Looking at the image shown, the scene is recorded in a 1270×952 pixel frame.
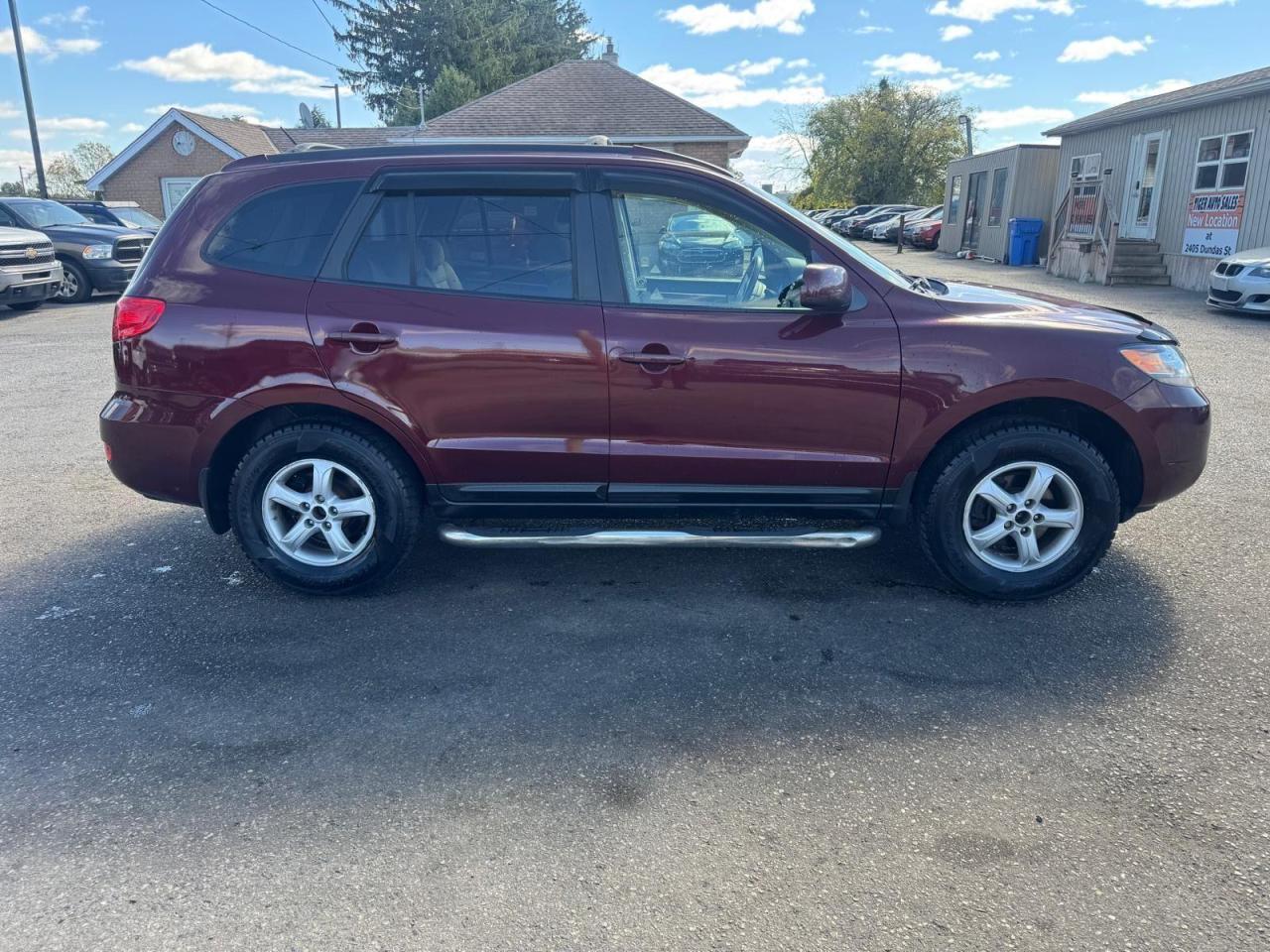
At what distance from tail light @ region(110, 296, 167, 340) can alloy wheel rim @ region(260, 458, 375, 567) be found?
0.83 meters

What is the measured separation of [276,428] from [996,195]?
24.6 m

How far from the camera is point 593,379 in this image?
3.72 m

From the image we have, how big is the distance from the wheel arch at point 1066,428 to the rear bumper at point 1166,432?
41 millimetres

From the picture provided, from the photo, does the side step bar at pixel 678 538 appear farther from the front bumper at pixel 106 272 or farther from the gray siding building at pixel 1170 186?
the gray siding building at pixel 1170 186

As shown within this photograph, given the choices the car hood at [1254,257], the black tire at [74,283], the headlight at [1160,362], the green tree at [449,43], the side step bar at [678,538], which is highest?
the green tree at [449,43]

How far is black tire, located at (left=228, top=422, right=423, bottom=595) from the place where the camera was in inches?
153

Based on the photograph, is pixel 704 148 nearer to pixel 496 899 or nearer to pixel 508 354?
pixel 508 354

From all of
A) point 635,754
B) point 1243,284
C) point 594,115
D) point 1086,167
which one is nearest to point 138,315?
point 635,754

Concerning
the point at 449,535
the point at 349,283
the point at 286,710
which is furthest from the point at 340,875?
the point at 349,283

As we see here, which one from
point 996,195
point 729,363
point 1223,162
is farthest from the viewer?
point 996,195

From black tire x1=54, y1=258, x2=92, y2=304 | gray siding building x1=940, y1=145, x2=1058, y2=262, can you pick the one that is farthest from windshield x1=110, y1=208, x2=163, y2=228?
gray siding building x1=940, y1=145, x2=1058, y2=262

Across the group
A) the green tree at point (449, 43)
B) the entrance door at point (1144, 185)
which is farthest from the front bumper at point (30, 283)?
the green tree at point (449, 43)

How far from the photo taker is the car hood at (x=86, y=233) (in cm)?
1538

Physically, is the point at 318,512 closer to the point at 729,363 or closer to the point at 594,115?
the point at 729,363
